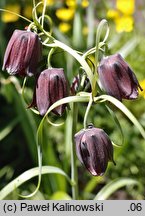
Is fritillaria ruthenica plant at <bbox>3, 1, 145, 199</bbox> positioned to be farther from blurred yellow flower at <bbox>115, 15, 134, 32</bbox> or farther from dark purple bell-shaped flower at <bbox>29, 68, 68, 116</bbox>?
blurred yellow flower at <bbox>115, 15, 134, 32</bbox>

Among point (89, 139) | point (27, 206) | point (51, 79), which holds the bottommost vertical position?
point (27, 206)

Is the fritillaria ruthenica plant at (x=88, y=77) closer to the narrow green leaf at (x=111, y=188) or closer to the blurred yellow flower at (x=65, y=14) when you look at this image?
the narrow green leaf at (x=111, y=188)

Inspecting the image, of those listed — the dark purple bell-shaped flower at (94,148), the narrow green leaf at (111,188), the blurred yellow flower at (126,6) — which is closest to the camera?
the dark purple bell-shaped flower at (94,148)

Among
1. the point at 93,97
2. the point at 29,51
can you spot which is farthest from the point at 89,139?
the point at 29,51

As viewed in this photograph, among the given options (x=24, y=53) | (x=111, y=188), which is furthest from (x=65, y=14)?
(x=24, y=53)

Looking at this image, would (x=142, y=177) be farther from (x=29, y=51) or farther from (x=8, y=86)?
(x=29, y=51)

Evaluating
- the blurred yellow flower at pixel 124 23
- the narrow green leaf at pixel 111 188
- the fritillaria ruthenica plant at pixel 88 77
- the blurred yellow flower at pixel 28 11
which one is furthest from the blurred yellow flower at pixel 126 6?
the fritillaria ruthenica plant at pixel 88 77
